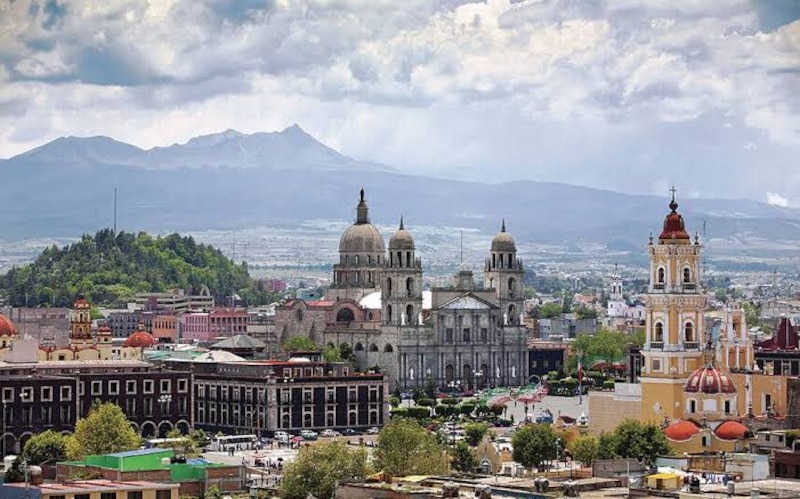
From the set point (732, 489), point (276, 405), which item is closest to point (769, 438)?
point (732, 489)

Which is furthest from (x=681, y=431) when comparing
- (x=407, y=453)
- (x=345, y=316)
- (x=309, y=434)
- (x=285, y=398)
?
(x=345, y=316)

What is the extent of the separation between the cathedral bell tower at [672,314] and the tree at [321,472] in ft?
88.6

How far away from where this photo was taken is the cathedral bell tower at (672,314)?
360 feet

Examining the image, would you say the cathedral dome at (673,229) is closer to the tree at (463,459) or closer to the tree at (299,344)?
the tree at (463,459)

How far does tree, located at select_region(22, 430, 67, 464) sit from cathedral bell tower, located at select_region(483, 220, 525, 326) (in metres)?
71.7

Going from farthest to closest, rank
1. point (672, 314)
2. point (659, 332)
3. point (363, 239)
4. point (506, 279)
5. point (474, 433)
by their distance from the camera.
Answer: point (363, 239), point (506, 279), point (659, 332), point (672, 314), point (474, 433)

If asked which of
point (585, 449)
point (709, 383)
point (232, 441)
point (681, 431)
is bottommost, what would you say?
point (232, 441)

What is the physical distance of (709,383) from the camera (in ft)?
344

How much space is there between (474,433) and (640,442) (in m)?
17.7

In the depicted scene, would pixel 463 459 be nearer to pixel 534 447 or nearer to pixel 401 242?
pixel 534 447

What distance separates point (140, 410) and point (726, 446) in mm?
41252

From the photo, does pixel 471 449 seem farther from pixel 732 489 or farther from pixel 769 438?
pixel 732 489

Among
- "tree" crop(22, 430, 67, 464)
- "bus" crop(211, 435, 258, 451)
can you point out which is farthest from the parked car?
"tree" crop(22, 430, 67, 464)

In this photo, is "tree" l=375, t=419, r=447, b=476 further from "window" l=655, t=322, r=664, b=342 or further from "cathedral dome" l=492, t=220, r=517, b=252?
"cathedral dome" l=492, t=220, r=517, b=252
